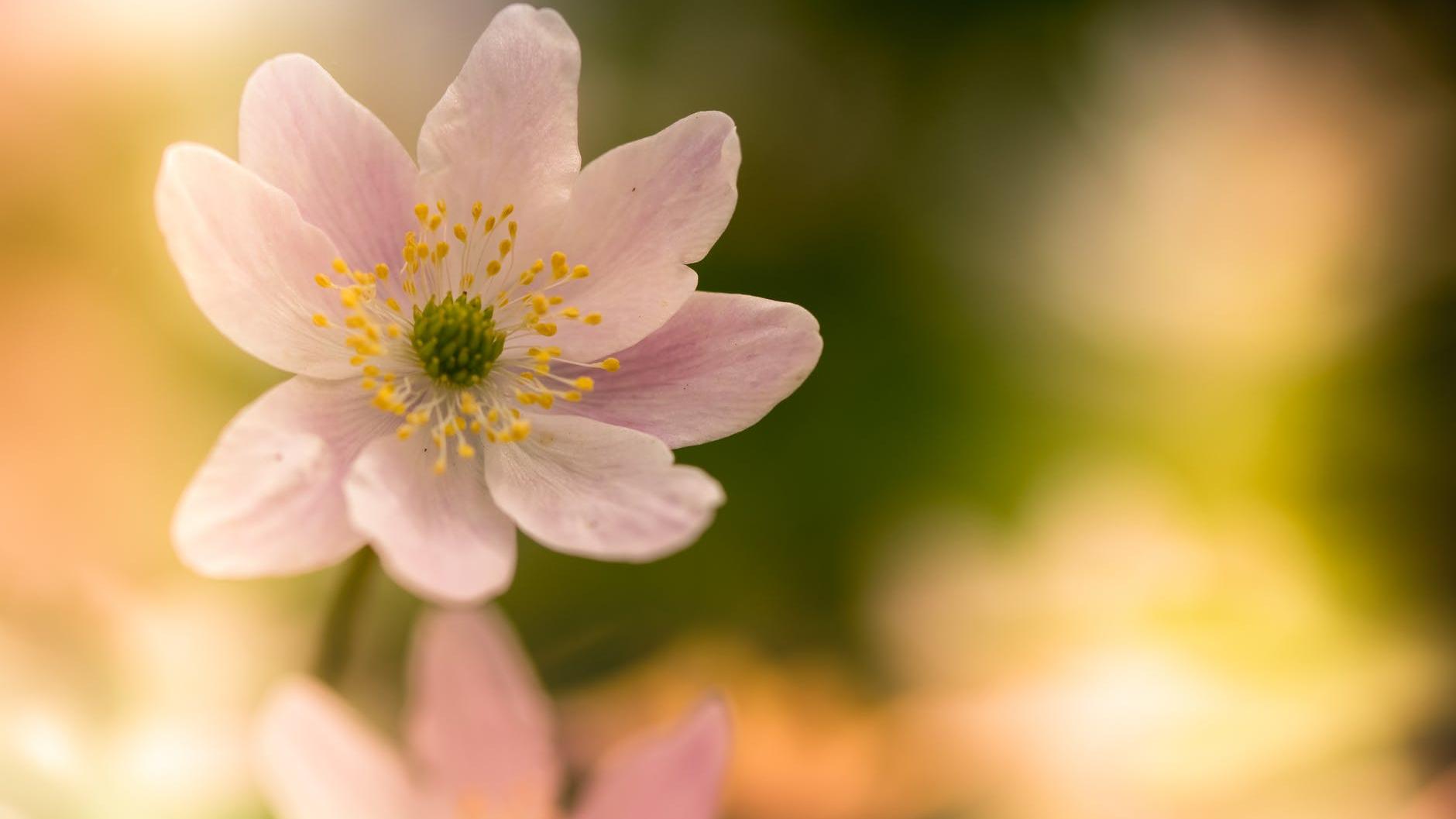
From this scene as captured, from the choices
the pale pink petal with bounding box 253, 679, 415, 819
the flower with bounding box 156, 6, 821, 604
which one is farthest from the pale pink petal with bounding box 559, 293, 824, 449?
the pale pink petal with bounding box 253, 679, 415, 819

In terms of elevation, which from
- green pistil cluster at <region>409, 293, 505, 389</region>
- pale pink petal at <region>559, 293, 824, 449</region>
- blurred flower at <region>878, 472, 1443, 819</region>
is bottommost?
green pistil cluster at <region>409, 293, 505, 389</region>

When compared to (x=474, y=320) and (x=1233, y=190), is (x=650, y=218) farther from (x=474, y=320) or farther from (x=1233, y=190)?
(x=1233, y=190)

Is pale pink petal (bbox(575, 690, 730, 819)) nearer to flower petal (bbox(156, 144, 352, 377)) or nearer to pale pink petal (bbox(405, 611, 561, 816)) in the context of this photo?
pale pink petal (bbox(405, 611, 561, 816))

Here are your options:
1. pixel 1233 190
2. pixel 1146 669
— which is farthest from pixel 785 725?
pixel 1233 190

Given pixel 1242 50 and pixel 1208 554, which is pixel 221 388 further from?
pixel 1242 50

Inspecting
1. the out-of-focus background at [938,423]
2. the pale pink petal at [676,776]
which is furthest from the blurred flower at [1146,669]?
the pale pink petal at [676,776]

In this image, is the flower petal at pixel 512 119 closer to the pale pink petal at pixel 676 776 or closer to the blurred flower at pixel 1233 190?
the pale pink petal at pixel 676 776
